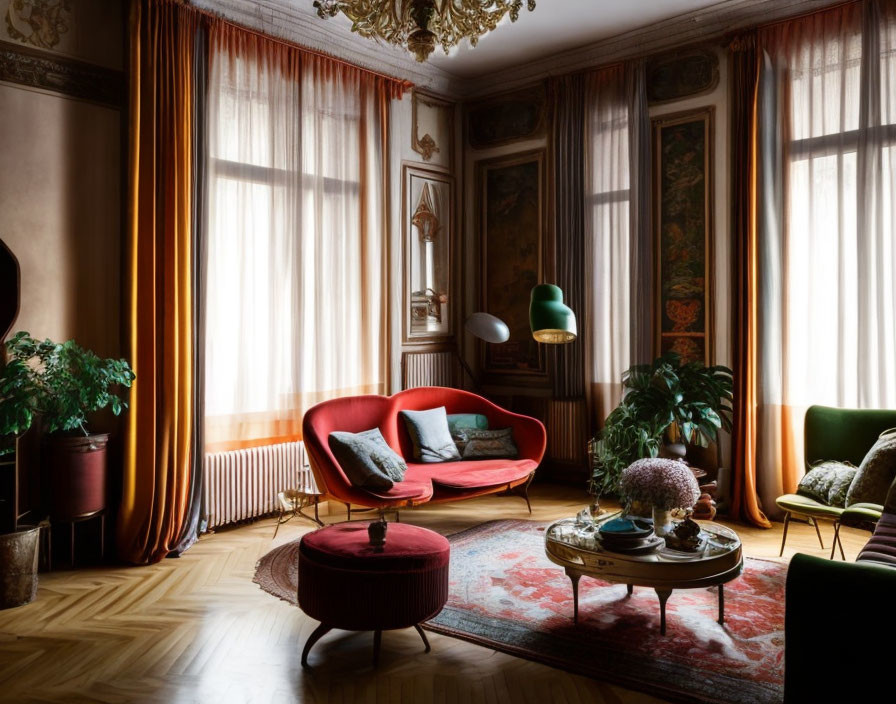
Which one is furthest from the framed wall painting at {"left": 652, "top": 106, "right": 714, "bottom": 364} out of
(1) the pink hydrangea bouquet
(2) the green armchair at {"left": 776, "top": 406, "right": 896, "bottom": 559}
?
(1) the pink hydrangea bouquet

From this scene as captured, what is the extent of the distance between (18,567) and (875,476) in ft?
15.1

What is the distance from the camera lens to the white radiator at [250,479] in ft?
17.4

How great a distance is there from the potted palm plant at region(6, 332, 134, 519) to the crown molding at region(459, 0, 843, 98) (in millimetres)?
4487

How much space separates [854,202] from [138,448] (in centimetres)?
502

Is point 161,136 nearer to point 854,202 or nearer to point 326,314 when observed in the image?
point 326,314

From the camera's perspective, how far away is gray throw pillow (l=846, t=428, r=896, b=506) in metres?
4.24

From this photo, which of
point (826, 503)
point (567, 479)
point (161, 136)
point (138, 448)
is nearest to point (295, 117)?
point (161, 136)

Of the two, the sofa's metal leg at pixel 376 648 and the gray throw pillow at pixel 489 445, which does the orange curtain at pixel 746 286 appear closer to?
the gray throw pillow at pixel 489 445

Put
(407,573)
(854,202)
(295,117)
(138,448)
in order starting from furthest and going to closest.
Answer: (295,117) → (854,202) → (138,448) → (407,573)

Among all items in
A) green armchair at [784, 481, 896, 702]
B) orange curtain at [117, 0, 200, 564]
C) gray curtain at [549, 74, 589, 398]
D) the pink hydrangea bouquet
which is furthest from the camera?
gray curtain at [549, 74, 589, 398]

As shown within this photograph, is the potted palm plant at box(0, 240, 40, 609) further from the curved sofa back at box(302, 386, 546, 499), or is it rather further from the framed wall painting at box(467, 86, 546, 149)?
the framed wall painting at box(467, 86, 546, 149)

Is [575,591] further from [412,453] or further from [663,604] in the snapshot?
[412,453]

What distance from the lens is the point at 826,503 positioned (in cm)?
450

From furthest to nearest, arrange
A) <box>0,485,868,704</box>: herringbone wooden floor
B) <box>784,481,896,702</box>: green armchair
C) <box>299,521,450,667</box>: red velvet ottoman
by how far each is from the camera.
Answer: <box>299,521,450,667</box>: red velvet ottoman < <box>0,485,868,704</box>: herringbone wooden floor < <box>784,481,896,702</box>: green armchair
